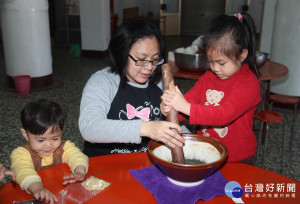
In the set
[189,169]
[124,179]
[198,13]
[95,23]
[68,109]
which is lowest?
[68,109]

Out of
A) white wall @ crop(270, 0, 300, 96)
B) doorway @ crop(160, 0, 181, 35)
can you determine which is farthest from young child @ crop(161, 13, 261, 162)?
doorway @ crop(160, 0, 181, 35)

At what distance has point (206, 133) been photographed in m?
1.54

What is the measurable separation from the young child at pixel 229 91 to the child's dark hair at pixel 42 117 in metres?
0.46

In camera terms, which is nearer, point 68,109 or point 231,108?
point 231,108

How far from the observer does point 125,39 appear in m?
1.37

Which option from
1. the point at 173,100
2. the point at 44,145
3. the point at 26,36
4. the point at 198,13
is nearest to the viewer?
the point at 173,100

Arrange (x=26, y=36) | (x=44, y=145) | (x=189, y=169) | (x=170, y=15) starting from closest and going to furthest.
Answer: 1. (x=189, y=169)
2. (x=44, y=145)
3. (x=26, y=36)
4. (x=170, y=15)

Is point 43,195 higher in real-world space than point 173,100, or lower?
lower

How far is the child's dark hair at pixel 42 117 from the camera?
1222 mm

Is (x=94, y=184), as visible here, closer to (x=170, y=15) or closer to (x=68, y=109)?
(x=68, y=109)

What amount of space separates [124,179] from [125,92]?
1.73 feet

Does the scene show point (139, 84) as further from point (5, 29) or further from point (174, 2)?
point (174, 2)

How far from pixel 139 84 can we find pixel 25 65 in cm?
350

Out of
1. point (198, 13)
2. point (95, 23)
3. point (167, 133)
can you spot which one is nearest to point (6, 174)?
point (167, 133)
